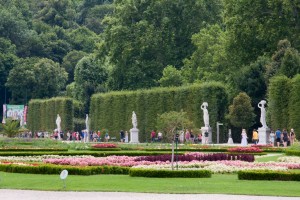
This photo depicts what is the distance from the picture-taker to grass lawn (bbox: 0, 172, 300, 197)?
20.7 m

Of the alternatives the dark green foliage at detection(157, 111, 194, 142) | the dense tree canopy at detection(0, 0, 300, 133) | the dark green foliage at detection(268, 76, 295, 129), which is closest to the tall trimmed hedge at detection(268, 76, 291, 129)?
the dark green foliage at detection(268, 76, 295, 129)

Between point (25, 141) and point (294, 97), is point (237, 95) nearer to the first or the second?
point (294, 97)

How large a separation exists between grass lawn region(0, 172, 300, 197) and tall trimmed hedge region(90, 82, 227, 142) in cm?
3870

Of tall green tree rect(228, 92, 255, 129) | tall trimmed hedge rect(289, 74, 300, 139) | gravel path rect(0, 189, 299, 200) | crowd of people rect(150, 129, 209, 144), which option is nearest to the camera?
gravel path rect(0, 189, 299, 200)

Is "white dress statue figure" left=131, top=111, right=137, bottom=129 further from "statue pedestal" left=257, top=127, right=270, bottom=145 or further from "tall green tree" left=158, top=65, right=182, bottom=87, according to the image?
"statue pedestal" left=257, top=127, right=270, bottom=145

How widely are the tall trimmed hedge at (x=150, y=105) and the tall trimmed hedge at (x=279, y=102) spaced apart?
6.55 metres

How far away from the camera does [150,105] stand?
70625 mm

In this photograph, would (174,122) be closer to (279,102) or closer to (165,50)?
(279,102)

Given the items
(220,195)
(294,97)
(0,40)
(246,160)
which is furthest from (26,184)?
(0,40)

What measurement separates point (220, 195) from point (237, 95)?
1793 inches

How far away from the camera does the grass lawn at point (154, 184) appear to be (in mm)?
20656

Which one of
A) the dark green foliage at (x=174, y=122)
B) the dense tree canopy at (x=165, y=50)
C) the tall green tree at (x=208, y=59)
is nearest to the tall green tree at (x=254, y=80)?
the dense tree canopy at (x=165, y=50)

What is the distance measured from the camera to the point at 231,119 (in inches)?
2464

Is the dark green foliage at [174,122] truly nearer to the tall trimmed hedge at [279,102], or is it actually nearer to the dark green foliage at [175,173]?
the tall trimmed hedge at [279,102]
